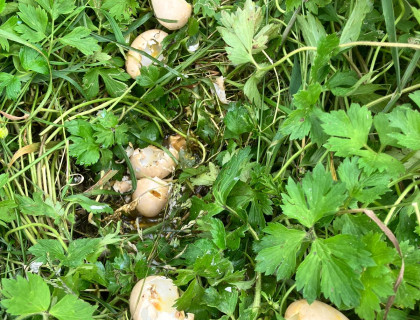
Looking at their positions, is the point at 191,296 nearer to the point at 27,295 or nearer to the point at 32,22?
the point at 27,295

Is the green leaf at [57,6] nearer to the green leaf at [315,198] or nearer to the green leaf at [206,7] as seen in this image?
the green leaf at [206,7]

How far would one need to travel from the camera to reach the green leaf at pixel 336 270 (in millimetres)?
991

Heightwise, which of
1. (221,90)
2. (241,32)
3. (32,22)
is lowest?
(221,90)

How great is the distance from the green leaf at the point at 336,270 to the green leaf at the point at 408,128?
0.27 metres

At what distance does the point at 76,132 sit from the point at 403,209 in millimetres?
988

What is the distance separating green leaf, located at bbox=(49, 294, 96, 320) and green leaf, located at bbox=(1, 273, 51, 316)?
26mm

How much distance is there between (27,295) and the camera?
1.09 meters

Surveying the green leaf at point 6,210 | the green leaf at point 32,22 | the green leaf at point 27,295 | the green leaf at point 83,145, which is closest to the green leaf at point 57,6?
the green leaf at point 32,22

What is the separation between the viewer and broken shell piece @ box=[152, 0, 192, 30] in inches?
56.2

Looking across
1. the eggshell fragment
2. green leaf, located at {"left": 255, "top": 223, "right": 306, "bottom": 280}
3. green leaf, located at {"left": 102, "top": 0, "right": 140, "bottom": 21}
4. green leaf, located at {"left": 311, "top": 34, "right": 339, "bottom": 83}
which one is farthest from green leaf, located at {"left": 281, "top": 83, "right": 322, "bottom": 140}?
green leaf, located at {"left": 102, "top": 0, "right": 140, "bottom": 21}

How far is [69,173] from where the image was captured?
1.44 m

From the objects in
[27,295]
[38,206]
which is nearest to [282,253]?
[27,295]

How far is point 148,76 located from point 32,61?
37 centimetres

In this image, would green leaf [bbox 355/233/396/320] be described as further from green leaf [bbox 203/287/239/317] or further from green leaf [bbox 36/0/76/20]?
green leaf [bbox 36/0/76/20]
